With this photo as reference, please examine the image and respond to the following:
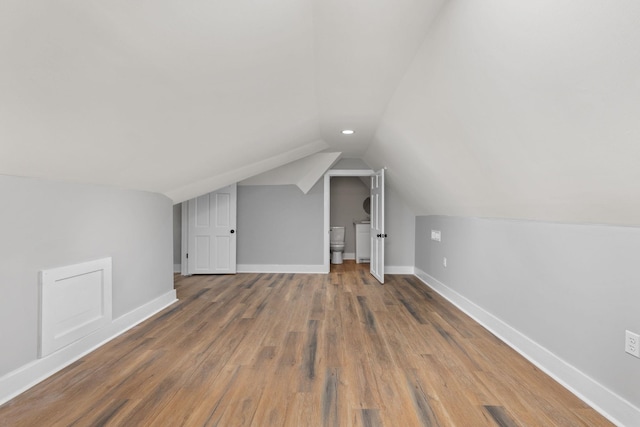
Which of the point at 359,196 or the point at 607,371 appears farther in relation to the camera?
the point at 359,196

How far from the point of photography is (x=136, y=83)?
5.81 ft

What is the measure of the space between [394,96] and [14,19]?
2753mm

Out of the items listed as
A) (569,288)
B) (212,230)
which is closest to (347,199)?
(212,230)

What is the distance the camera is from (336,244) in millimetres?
7715

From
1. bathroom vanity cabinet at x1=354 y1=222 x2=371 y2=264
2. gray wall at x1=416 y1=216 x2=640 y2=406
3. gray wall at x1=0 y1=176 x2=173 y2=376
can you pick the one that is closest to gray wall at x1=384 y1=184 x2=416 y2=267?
bathroom vanity cabinet at x1=354 y1=222 x2=371 y2=264

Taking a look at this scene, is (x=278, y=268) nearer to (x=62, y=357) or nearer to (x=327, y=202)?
(x=327, y=202)

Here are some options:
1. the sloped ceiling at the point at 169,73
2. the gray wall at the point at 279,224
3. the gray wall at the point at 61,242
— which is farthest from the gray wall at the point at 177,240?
the sloped ceiling at the point at 169,73

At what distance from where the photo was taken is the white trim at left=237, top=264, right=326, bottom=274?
21.3ft

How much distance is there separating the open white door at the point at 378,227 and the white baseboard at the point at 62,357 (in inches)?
136

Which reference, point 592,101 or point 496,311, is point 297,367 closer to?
point 496,311

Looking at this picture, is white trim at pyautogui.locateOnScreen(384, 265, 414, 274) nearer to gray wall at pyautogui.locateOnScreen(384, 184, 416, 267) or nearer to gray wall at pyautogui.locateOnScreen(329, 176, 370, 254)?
→ gray wall at pyautogui.locateOnScreen(384, 184, 416, 267)

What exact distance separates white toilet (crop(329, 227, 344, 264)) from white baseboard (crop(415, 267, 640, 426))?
4120 mm

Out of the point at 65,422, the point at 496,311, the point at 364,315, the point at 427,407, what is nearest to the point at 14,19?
the point at 65,422

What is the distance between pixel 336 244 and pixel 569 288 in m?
5.54
